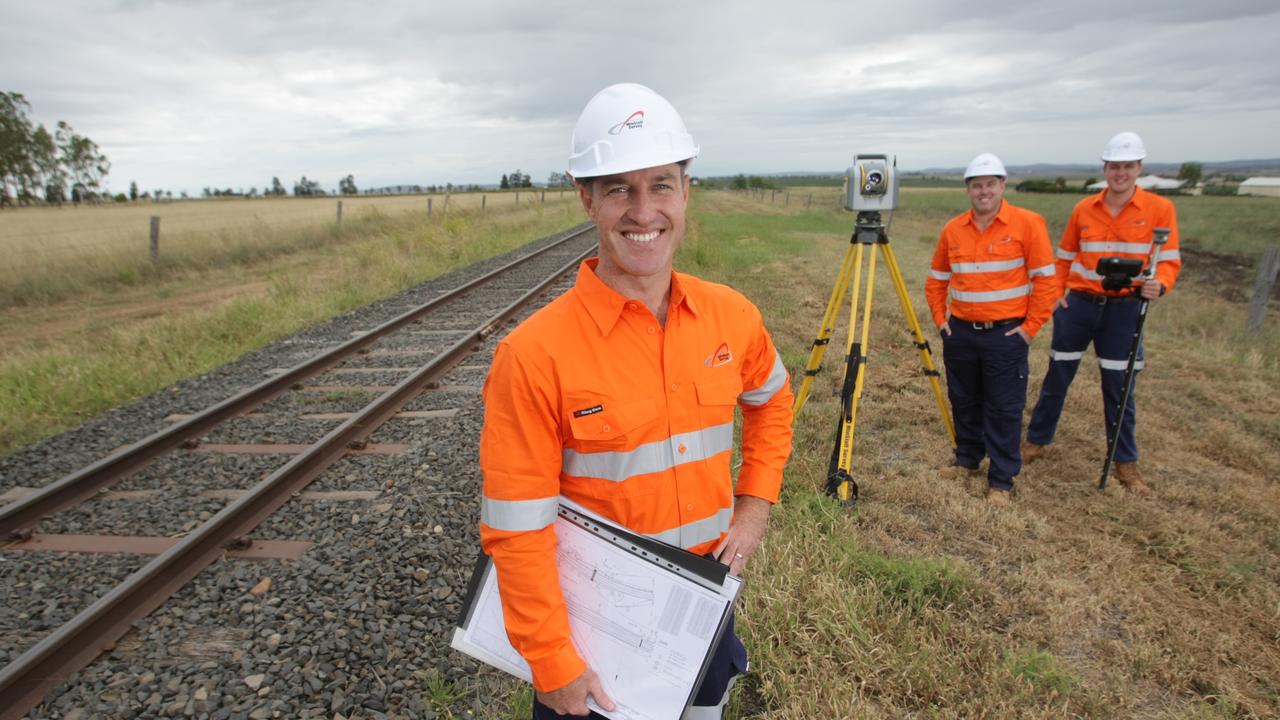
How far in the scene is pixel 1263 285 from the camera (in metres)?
8.77

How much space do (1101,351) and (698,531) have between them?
436 centimetres

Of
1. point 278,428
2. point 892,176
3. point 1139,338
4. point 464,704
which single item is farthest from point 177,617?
point 1139,338

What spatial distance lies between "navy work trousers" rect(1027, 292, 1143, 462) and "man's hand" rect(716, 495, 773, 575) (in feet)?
12.4

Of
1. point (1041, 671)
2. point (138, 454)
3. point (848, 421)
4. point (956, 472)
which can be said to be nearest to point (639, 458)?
point (1041, 671)

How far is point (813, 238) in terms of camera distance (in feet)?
72.0

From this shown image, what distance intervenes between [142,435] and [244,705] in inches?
152

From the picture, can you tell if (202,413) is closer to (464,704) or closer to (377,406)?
(377,406)

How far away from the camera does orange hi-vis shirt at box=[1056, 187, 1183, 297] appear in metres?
4.41

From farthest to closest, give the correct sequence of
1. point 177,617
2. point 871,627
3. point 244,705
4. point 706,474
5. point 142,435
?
point 142,435
point 177,617
point 871,627
point 244,705
point 706,474

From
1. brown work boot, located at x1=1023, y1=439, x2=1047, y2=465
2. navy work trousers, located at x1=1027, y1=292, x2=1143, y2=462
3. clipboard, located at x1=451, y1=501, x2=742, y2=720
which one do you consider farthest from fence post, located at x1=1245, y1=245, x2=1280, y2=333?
clipboard, located at x1=451, y1=501, x2=742, y2=720

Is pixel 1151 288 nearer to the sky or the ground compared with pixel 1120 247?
nearer to the ground

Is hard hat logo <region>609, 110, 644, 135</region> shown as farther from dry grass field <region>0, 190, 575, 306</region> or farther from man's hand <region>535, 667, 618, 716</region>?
dry grass field <region>0, 190, 575, 306</region>

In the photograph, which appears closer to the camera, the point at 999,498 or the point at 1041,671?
the point at 1041,671

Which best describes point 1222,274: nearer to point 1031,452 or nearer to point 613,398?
point 1031,452
